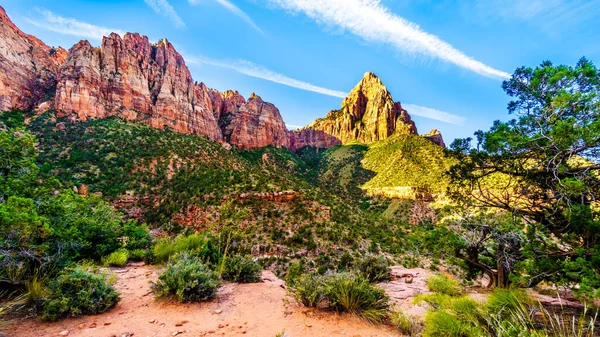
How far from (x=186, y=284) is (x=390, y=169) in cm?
6534

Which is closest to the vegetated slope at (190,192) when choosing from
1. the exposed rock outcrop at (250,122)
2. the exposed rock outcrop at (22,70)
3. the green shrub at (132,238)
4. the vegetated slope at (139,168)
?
the vegetated slope at (139,168)

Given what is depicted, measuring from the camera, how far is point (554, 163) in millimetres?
5914

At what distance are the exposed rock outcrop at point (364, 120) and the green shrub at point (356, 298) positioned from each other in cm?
9557

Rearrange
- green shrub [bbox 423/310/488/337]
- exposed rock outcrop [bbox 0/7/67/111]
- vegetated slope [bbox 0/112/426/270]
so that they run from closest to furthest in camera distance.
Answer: green shrub [bbox 423/310/488/337] → vegetated slope [bbox 0/112/426/270] → exposed rock outcrop [bbox 0/7/67/111]

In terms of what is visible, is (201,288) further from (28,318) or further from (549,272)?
(549,272)

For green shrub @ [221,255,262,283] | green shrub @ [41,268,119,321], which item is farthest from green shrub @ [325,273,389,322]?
green shrub @ [41,268,119,321]

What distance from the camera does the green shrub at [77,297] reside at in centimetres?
450

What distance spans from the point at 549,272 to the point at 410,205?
47089 millimetres

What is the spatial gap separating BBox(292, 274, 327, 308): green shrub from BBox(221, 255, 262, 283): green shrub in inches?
103

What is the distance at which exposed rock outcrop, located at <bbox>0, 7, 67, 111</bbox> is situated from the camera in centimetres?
4559

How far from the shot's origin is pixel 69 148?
36.7 metres

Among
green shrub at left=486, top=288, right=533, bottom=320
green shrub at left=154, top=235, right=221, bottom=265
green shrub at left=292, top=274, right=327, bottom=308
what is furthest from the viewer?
green shrub at left=154, top=235, right=221, bottom=265

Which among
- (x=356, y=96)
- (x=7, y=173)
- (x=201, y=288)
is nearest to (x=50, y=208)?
(x=7, y=173)

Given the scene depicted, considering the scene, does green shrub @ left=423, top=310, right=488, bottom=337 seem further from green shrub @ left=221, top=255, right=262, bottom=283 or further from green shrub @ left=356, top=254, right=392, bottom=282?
green shrub @ left=356, top=254, right=392, bottom=282
